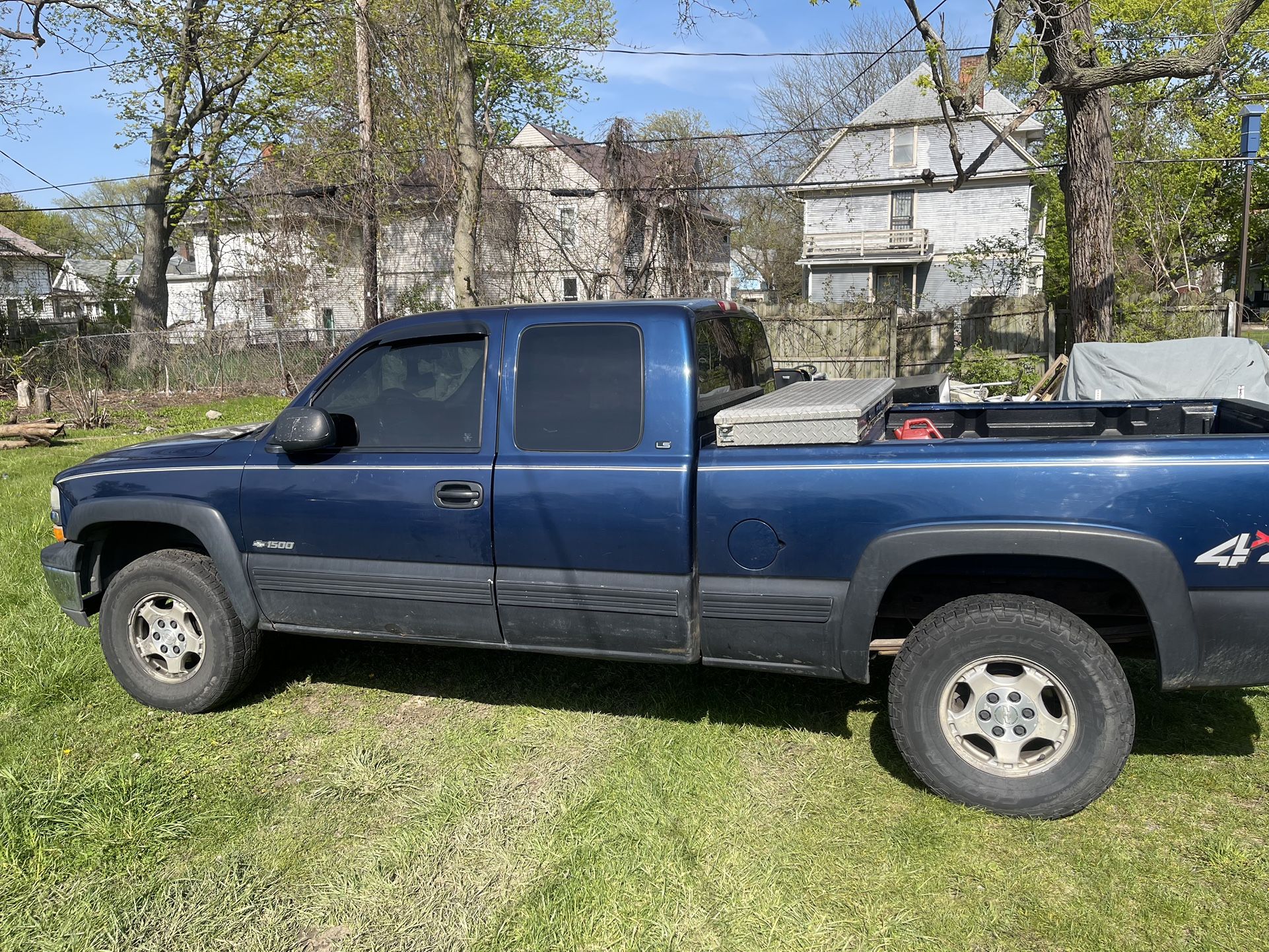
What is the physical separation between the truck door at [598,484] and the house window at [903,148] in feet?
111

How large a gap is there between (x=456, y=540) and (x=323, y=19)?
661 inches

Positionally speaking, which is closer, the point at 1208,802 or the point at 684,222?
the point at 1208,802

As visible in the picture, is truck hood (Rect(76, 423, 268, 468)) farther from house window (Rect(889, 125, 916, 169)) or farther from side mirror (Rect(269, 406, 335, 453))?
house window (Rect(889, 125, 916, 169))

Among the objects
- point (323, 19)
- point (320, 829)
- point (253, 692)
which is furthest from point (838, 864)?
point (323, 19)

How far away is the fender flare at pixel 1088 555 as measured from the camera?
299 centimetres

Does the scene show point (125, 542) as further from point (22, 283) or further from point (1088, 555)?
point (22, 283)

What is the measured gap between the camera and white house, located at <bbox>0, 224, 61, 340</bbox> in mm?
26547

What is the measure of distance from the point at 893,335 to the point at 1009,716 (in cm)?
1568

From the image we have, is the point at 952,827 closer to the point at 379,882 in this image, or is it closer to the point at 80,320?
the point at 379,882

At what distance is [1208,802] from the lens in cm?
336

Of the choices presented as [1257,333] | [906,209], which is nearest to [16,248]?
[906,209]

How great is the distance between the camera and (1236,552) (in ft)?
9.63

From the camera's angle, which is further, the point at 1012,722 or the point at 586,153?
the point at 586,153

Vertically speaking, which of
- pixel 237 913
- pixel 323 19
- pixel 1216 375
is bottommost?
pixel 237 913
